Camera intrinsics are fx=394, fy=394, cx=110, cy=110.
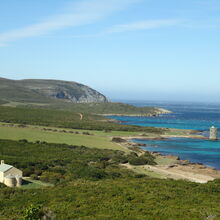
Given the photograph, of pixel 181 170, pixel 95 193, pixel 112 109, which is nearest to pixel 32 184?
pixel 95 193

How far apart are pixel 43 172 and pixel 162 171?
13575 mm

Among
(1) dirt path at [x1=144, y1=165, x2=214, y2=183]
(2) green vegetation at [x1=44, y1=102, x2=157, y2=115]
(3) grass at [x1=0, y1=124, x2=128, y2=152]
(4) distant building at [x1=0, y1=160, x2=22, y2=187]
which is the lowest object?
(1) dirt path at [x1=144, y1=165, x2=214, y2=183]

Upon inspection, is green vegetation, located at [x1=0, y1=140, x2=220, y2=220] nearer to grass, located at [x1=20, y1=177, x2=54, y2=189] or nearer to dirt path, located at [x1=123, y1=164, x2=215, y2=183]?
grass, located at [x1=20, y1=177, x2=54, y2=189]

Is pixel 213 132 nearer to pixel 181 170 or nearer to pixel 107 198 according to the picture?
pixel 181 170

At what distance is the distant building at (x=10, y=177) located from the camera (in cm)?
2973

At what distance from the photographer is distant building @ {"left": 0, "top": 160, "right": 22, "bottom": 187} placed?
29.7m

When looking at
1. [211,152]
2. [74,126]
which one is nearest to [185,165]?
[211,152]

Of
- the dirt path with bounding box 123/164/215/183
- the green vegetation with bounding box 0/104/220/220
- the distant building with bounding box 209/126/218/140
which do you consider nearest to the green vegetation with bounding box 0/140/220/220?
the green vegetation with bounding box 0/104/220/220

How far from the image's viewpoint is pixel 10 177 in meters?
29.8

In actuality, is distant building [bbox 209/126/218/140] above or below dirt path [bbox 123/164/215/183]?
above

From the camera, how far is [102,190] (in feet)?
84.2

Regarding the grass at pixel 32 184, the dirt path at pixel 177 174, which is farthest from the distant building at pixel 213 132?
the grass at pixel 32 184

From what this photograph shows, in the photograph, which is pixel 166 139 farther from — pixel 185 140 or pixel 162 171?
pixel 162 171

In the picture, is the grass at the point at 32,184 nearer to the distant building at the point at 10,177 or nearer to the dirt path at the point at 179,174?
the distant building at the point at 10,177
